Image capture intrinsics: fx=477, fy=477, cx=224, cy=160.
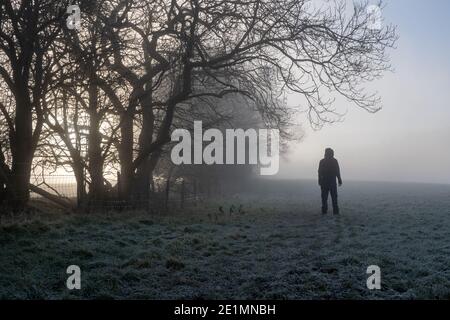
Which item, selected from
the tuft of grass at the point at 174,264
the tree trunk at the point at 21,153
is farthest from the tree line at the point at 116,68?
the tuft of grass at the point at 174,264

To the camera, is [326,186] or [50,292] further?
[326,186]

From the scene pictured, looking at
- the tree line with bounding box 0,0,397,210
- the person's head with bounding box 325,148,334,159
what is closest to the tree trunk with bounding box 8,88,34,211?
the tree line with bounding box 0,0,397,210

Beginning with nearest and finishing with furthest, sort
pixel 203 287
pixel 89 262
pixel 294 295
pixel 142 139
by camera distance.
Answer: pixel 294 295 < pixel 203 287 < pixel 89 262 < pixel 142 139

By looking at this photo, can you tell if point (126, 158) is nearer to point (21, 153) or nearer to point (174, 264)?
point (21, 153)

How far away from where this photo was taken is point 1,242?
9023mm

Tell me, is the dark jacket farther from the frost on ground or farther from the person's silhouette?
the frost on ground

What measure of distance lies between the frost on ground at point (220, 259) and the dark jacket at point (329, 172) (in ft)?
9.82

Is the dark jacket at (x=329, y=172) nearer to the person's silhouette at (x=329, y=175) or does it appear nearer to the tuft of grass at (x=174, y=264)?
the person's silhouette at (x=329, y=175)

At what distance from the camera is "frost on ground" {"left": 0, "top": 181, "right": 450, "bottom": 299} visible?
6.29 metres

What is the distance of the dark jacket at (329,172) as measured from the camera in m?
16.0

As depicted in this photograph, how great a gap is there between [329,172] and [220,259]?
28.1ft
